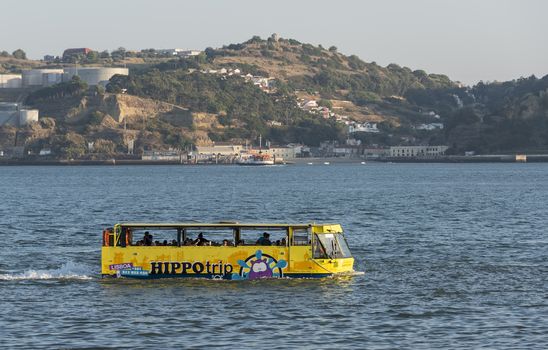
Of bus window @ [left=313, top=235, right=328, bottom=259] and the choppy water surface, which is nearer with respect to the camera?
the choppy water surface

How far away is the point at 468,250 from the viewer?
204 ft

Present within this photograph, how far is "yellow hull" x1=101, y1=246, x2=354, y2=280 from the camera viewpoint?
45.9 metres

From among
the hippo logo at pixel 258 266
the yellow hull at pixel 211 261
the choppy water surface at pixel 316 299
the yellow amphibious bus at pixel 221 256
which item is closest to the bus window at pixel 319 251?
the yellow amphibious bus at pixel 221 256

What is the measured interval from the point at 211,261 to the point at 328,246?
4.48 metres

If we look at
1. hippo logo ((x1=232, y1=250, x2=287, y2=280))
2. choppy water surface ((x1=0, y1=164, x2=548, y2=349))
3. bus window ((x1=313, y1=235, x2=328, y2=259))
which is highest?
bus window ((x1=313, y1=235, x2=328, y2=259))

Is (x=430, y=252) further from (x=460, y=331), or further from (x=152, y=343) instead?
(x=152, y=343)

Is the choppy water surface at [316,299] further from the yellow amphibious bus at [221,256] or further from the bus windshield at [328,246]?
the bus windshield at [328,246]

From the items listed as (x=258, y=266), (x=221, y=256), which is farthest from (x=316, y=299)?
(x=221, y=256)

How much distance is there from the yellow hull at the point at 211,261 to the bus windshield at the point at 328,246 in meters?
0.29

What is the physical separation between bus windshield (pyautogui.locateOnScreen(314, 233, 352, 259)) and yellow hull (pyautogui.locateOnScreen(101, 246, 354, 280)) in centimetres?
29

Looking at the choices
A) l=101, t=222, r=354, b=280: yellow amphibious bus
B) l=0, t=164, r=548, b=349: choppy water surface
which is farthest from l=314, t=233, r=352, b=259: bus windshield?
l=0, t=164, r=548, b=349: choppy water surface

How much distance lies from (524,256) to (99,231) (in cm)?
2859

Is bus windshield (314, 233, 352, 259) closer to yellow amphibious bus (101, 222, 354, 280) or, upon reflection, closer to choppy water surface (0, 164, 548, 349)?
yellow amphibious bus (101, 222, 354, 280)

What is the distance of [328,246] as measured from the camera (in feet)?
152
